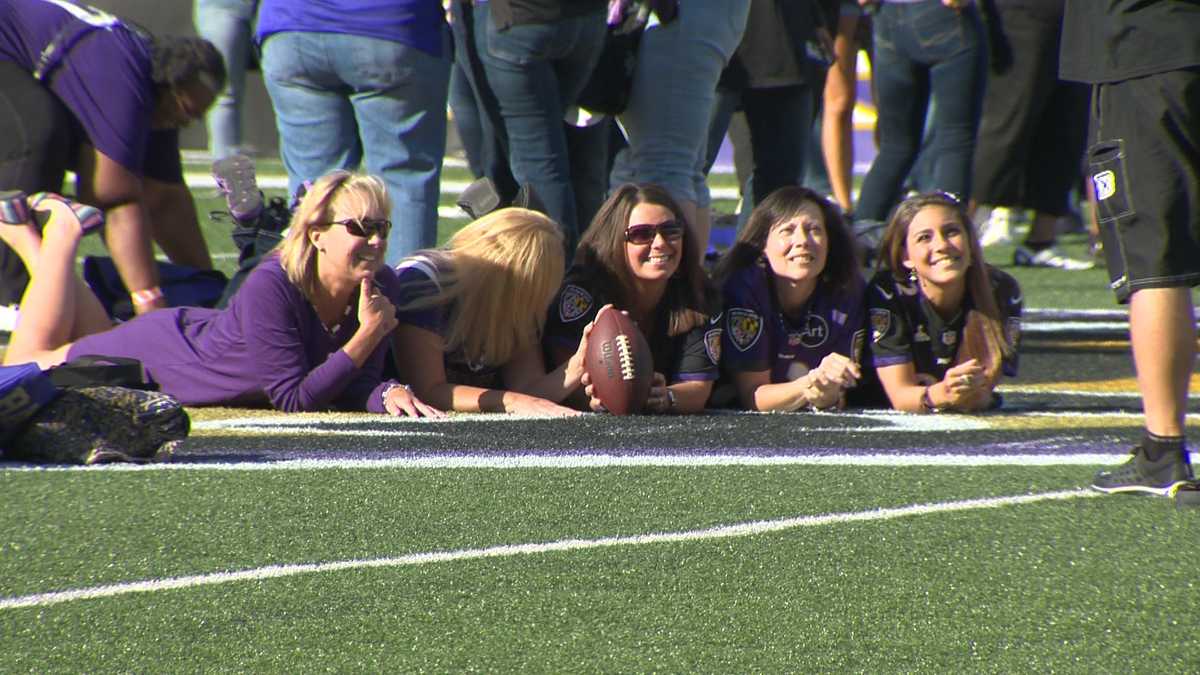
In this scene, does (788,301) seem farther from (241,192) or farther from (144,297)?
(144,297)

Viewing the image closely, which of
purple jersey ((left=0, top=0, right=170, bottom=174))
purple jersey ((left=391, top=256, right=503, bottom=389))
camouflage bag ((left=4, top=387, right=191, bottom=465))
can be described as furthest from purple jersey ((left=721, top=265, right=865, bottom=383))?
purple jersey ((left=0, top=0, right=170, bottom=174))

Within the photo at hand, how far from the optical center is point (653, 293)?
555 cm

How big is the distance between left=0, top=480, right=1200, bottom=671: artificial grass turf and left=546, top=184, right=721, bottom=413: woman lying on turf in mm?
1888

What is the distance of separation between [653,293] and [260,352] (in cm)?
128

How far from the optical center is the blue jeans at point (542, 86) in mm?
5789

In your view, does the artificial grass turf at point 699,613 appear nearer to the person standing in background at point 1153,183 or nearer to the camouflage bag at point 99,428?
the person standing in background at point 1153,183

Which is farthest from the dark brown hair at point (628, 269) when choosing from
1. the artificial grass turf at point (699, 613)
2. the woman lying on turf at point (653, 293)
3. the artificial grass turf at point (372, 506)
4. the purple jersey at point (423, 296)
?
the artificial grass turf at point (699, 613)

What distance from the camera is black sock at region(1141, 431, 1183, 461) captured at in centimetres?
388

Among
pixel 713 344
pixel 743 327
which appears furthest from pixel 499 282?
pixel 743 327

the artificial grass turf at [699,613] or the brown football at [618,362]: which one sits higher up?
the brown football at [618,362]

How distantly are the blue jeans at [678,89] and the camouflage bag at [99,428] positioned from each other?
241cm

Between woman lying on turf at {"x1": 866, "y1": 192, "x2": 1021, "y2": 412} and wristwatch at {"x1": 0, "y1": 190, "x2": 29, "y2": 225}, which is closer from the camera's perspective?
woman lying on turf at {"x1": 866, "y1": 192, "x2": 1021, "y2": 412}

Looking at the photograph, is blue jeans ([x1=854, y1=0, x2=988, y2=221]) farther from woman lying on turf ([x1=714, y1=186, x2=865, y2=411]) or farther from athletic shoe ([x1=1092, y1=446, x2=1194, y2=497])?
athletic shoe ([x1=1092, y1=446, x2=1194, y2=497])

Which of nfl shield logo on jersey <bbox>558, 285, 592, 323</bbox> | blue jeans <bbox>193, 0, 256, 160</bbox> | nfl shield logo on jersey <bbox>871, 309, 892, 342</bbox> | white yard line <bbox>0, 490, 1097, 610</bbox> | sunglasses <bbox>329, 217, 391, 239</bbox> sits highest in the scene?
blue jeans <bbox>193, 0, 256, 160</bbox>
